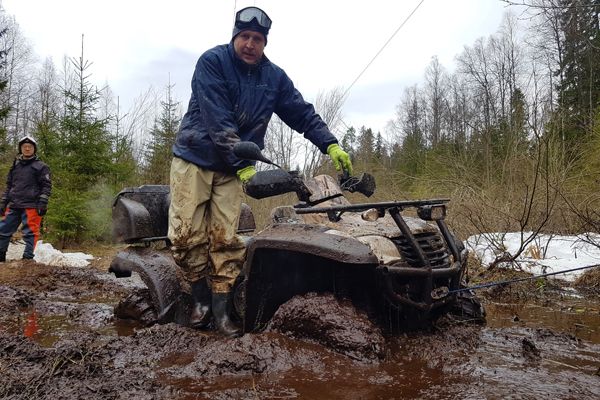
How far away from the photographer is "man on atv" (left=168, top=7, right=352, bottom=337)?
3.07m

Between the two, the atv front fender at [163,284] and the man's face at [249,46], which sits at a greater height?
the man's face at [249,46]

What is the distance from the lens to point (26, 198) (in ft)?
25.6

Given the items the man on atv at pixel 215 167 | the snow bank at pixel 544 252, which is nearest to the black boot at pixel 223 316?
the man on atv at pixel 215 167

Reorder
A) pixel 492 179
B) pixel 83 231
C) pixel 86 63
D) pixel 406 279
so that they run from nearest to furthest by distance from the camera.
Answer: pixel 406 279
pixel 492 179
pixel 83 231
pixel 86 63

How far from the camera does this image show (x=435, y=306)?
2.58 m

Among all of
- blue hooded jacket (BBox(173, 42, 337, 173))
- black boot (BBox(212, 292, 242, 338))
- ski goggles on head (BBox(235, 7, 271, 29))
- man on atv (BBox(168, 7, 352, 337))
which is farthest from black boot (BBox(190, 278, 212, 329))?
ski goggles on head (BBox(235, 7, 271, 29))

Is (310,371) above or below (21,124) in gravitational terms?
below

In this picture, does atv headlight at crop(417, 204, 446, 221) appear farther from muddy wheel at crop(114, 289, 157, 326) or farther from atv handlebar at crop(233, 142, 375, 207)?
muddy wheel at crop(114, 289, 157, 326)

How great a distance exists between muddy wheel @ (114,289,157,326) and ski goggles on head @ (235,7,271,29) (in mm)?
2124

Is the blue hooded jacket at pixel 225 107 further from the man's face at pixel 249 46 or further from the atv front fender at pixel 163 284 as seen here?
the atv front fender at pixel 163 284

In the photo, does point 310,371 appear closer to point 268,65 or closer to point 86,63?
point 268,65

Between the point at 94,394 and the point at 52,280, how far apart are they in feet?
14.7

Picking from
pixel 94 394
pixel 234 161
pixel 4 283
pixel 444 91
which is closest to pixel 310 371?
pixel 94 394

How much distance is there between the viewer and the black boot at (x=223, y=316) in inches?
115
